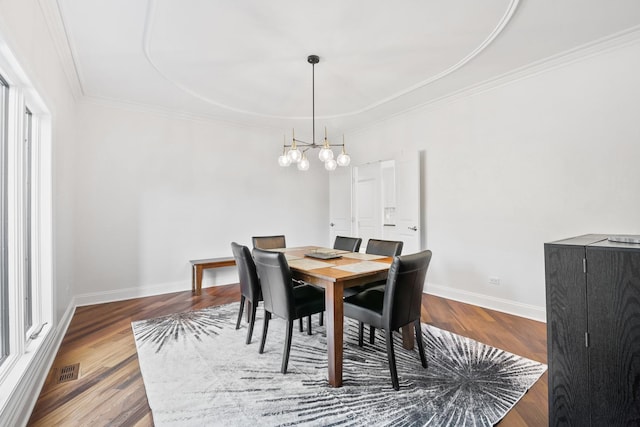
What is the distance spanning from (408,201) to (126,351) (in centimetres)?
363

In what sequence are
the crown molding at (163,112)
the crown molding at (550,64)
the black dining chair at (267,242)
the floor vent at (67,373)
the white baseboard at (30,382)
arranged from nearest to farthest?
1. the white baseboard at (30,382)
2. the floor vent at (67,373)
3. the crown molding at (550,64)
4. the black dining chair at (267,242)
5. the crown molding at (163,112)

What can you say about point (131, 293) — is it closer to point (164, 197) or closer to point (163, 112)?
point (164, 197)

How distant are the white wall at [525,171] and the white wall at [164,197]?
2484 millimetres

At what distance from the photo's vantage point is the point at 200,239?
4.79 metres

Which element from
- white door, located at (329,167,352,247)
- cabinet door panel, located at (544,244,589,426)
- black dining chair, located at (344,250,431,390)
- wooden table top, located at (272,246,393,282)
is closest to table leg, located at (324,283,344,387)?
wooden table top, located at (272,246,393,282)

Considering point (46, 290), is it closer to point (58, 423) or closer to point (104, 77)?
point (58, 423)

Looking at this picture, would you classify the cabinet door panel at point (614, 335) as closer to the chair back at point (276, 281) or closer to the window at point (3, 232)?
the chair back at point (276, 281)

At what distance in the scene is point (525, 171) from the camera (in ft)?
11.0

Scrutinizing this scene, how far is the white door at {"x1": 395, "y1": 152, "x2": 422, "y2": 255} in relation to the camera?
433 cm

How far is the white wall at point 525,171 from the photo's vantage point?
9.11 feet

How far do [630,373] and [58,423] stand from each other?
2755mm

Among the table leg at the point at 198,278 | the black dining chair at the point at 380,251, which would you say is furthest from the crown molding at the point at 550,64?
the table leg at the point at 198,278

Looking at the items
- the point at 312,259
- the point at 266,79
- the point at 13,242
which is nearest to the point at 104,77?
the point at 266,79

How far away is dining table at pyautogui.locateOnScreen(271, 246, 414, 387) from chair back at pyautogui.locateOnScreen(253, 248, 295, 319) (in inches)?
6.6
